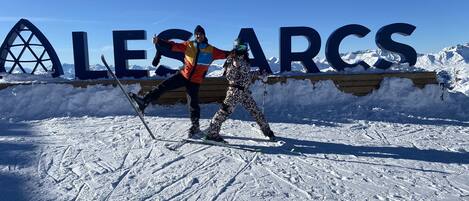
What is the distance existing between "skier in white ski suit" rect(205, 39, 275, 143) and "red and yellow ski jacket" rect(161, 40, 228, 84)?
49cm

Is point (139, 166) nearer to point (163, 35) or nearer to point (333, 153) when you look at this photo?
point (333, 153)

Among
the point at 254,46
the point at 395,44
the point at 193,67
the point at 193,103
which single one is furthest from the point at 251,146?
the point at 395,44

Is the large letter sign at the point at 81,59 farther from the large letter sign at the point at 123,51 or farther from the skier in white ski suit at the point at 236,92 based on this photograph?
the skier in white ski suit at the point at 236,92

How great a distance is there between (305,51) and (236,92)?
15.7 feet

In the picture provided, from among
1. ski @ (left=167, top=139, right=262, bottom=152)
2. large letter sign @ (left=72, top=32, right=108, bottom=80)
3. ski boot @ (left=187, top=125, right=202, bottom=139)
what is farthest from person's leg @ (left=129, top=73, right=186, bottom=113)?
large letter sign @ (left=72, top=32, right=108, bottom=80)

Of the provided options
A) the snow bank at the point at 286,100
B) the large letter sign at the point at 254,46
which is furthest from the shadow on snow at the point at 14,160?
the large letter sign at the point at 254,46

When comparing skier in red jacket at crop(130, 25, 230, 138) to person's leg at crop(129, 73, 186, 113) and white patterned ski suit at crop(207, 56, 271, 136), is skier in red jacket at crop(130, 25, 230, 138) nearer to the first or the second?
person's leg at crop(129, 73, 186, 113)

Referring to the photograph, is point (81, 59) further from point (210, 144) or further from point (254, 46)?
point (210, 144)

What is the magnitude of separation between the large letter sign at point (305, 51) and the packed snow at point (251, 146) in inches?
30.3

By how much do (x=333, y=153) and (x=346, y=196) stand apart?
1.66 meters

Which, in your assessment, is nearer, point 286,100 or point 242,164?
point 242,164

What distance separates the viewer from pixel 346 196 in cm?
390

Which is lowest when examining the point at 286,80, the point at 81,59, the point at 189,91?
the point at 286,80

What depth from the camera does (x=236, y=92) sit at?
595 centimetres
